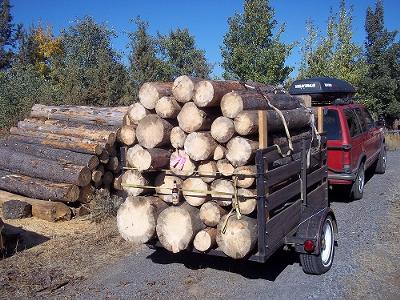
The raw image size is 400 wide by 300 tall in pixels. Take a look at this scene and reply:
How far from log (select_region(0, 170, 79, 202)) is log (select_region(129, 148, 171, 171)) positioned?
144 inches

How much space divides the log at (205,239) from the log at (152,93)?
62.4 inches

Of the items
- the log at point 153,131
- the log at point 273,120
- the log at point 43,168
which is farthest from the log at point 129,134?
the log at point 43,168

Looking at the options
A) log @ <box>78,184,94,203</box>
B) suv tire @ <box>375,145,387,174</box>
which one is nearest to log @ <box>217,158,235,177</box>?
log @ <box>78,184,94,203</box>

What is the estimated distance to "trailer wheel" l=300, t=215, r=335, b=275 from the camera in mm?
5102

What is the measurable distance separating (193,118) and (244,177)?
2.86 feet

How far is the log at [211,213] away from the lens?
479 centimetres

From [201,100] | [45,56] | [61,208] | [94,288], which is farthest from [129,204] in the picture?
[45,56]

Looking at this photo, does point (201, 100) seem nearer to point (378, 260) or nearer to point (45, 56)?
point (378, 260)

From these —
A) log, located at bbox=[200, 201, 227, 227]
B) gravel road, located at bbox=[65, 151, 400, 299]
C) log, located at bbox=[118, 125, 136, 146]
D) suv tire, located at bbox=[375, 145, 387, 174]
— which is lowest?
gravel road, located at bbox=[65, 151, 400, 299]

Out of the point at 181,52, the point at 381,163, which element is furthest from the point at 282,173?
the point at 181,52

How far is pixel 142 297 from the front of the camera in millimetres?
4781

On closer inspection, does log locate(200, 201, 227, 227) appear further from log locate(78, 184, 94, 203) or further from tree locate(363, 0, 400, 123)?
tree locate(363, 0, 400, 123)

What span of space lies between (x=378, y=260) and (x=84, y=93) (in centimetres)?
1614

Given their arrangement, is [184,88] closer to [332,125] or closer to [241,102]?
[241,102]
